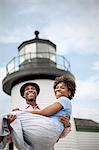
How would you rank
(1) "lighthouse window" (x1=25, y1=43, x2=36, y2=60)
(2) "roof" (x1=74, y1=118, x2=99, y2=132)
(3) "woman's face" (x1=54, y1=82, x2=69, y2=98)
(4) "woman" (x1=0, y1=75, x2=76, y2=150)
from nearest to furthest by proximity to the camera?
(4) "woman" (x1=0, y1=75, x2=76, y2=150) < (3) "woman's face" (x1=54, y1=82, x2=69, y2=98) < (1) "lighthouse window" (x1=25, y1=43, x2=36, y2=60) < (2) "roof" (x1=74, y1=118, x2=99, y2=132)

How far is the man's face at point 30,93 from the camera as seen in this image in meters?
0.82

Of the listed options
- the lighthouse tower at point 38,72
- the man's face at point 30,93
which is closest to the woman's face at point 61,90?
the man's face at point 30,93

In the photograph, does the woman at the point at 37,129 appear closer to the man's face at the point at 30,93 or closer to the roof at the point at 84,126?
the man's face at the point at 30,93

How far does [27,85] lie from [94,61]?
1939 millimetres

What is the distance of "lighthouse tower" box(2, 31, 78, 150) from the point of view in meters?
4.22

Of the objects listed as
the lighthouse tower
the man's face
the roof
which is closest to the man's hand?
the man's face

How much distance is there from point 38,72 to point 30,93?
3566 mm

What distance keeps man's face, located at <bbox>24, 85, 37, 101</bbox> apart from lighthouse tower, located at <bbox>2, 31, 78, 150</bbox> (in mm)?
3207

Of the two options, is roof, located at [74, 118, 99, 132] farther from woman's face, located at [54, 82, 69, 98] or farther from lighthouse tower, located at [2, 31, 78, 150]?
woman's face, located at [54, 82, 69, 98]

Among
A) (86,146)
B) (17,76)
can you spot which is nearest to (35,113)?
(17,76)

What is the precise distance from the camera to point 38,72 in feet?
14.4

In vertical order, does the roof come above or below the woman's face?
below

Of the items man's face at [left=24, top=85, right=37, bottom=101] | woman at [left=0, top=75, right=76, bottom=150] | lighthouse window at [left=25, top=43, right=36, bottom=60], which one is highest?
lighthouse window at [left=25, top=43, right=36, bottom=60]

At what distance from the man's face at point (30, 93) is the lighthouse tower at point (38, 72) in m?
3.21
